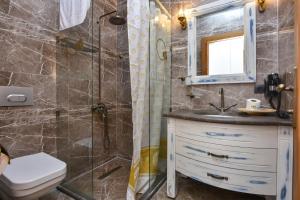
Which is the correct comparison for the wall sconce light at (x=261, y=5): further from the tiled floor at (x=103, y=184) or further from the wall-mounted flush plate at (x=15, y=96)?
the wall-mounted flush plate at (x=15, y=96)

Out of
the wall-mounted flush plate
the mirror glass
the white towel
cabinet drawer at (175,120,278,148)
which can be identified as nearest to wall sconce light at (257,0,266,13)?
the mirror glass

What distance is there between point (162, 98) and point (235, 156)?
888 millimetres

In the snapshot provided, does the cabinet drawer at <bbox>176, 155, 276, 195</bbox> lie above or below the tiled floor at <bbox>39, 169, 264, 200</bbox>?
above

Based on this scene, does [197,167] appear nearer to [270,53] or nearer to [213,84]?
[213,84]

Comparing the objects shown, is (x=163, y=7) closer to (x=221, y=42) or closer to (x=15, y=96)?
(x=221, y=42)

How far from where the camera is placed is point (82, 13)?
1.56 meters

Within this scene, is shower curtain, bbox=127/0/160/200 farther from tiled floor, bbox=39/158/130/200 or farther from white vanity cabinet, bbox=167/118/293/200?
white vanity cabinet, bbox=167/118/293/200

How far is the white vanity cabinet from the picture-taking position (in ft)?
3.53

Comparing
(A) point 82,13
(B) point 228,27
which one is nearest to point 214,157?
(B) point 228,27

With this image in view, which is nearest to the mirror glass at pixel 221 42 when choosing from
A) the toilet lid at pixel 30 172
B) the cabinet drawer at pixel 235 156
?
the cabinet drawer at pixel 235 156

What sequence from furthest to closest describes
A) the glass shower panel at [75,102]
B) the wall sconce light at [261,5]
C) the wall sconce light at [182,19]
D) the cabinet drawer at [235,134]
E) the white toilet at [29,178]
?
the wall sconce light at [182,19] → the glass shower panel at [75,102] → the wall sconce light at [261,5] → the cabinet drawer at [235,134] → the white toilet at [29,178]

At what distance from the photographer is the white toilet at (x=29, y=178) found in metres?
0.98

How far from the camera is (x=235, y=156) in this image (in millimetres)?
1152

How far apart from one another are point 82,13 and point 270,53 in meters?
1.78
